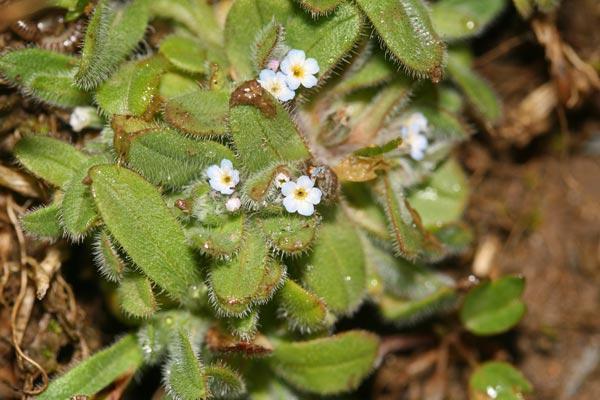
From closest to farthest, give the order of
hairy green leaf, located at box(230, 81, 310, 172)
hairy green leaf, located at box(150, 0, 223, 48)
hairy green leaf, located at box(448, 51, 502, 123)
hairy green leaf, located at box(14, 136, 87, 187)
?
hairy green leaf, located at box(230, 81, 310, 172)
hairy green leaf, located at box(14, 136, 87, 187)
hairy green leaf, located at box(150, 0, 223, 48)
hairy green leaf, located at box(448, 51, 502, 123)

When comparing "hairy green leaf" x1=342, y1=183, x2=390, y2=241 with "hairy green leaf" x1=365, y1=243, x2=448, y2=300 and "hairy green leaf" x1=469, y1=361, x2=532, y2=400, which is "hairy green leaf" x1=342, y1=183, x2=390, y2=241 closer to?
"hairy green leaf" x1=365, y1=243, x2=448, y2=300

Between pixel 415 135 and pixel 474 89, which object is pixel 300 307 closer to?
pixel 415 135

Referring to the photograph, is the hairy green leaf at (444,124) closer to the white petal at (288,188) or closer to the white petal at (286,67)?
the white petal at (286,67)

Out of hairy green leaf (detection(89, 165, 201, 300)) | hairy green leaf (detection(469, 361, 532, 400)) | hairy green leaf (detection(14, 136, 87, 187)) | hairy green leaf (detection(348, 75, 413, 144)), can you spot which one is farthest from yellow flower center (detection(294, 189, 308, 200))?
hairy green leaf (detection(469, 361, 532, 400))

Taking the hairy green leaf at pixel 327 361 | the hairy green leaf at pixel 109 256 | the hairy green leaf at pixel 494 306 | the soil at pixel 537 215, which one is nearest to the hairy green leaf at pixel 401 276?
the hairy green leaf at pixel 494 306

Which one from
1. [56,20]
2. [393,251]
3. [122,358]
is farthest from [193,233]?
[56,20]

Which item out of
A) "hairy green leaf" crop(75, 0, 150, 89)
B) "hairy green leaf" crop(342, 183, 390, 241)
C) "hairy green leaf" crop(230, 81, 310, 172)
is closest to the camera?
"hairy green leaf" crop(230, 81, 310, 172)


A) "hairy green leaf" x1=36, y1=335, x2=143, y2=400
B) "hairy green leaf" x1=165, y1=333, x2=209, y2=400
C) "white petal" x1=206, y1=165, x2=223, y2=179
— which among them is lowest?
"hairy green leaf" x1=36, y1=335, x2=143, y2=400
